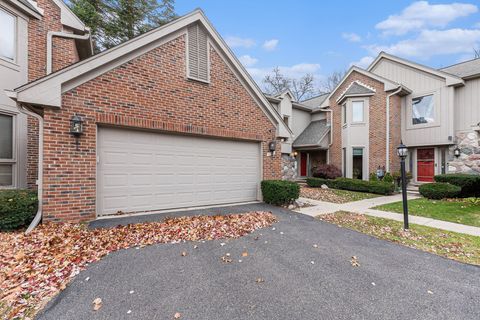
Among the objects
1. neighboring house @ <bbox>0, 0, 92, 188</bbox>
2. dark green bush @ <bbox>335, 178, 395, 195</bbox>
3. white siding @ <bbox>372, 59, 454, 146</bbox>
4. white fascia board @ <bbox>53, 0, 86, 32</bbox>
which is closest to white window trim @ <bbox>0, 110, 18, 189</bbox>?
neighboring house @ <bbox>0, 0, 92, 188</bbox>

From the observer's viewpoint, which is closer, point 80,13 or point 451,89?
point 451,89

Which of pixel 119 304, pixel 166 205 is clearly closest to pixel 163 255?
pixel 119 304

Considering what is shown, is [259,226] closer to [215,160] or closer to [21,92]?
[215,160]

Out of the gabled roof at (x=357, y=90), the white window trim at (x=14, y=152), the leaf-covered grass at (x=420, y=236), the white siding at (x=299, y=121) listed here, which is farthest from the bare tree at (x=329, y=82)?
the white window trim at (x=14, y=152)

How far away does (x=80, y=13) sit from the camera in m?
13.7

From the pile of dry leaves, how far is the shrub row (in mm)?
8639

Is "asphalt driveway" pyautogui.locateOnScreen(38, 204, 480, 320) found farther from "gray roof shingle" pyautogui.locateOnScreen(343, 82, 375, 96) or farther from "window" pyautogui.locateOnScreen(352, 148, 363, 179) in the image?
"gray roof shingle" pyautogui.locateOnScreen(343, 82, 375, 96)

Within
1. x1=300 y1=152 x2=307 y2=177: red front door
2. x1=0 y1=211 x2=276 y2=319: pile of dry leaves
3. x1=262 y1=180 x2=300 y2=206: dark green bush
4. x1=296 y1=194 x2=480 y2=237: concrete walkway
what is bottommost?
x1=296 y1=194 x2=480 y2=237: concrete walkway

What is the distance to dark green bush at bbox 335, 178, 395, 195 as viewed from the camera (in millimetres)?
11945

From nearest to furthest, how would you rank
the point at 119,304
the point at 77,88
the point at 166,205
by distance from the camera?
the point at 119,304 < the point at 77,88 < the point at 166,205

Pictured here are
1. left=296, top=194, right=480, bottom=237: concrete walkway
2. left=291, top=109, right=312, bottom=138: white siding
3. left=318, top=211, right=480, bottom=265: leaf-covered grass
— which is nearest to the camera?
left=318, top=211, right=480, bottom=265: leaf-covered grass

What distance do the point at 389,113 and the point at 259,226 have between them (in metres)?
12.8

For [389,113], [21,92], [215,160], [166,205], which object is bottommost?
[166,205]

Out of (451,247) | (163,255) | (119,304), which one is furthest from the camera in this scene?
(451,247)
